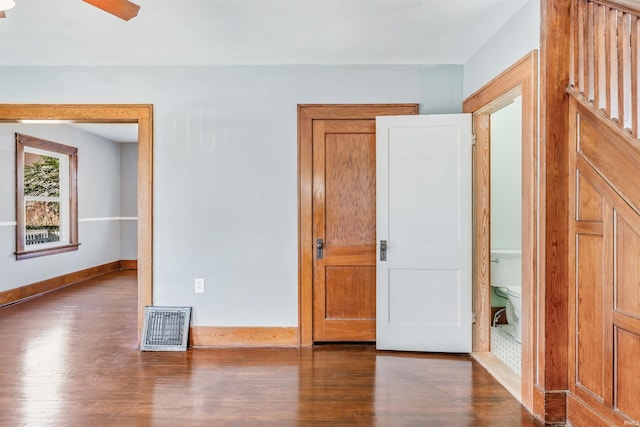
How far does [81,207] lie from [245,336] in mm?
4598

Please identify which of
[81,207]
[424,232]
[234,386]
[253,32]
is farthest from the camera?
[81,207]

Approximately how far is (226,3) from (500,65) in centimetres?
184

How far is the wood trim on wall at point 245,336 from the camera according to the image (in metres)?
3.33

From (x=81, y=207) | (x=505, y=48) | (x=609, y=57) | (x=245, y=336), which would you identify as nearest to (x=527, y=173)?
(x=609, y=57)

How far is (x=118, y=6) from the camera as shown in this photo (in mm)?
1827

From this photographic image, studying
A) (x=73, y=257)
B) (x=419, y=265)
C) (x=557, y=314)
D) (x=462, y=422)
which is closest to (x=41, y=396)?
(x=462, y=422)

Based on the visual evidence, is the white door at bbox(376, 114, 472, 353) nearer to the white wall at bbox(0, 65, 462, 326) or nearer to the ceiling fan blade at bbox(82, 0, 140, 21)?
the white wall at bbox(0, 65, 462, 326)

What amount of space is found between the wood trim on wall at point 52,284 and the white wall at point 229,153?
2.62 m

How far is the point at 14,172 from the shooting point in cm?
487

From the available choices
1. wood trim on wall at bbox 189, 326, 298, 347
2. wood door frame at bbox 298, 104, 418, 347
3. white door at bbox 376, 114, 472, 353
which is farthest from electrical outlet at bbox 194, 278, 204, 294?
white door at bbox 376, 114, 472, 353

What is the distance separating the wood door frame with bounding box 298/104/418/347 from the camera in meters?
3.33

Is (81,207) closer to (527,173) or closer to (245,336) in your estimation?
(245,336)

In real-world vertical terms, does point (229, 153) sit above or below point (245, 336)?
above

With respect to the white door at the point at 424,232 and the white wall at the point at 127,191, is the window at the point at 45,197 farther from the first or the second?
the white door at the point at 424,232
